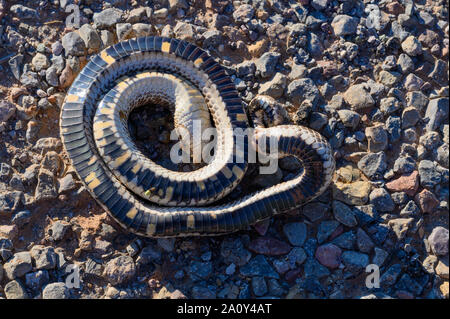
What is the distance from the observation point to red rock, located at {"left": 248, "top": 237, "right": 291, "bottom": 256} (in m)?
6.03

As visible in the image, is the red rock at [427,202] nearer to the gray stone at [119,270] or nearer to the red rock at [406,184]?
the red rock at [406,184]

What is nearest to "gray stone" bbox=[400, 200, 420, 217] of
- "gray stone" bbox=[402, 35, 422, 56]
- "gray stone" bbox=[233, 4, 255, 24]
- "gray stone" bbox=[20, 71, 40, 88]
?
"gray stone" bbox=[402, 35, 422, 56]

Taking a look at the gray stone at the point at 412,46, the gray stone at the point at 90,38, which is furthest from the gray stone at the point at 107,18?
the gray stone at the point at 412,46

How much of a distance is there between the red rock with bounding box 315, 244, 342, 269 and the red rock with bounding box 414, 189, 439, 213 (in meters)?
1.31

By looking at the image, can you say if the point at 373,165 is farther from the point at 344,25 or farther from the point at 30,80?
the point at 30,80

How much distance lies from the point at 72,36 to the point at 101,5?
72cm

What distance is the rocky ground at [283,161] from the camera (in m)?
5.88

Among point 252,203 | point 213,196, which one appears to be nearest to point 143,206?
point 213,196

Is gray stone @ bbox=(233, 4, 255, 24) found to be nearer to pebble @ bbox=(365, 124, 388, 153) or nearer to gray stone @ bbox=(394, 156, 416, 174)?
pebble @ bbox=(365, 124, 388, 153)

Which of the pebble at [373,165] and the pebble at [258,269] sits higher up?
the pebble at [373,165]

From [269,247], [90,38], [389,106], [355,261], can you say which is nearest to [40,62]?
[90,38]

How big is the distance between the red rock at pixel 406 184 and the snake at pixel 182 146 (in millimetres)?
1027

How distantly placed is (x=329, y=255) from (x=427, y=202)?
5.10 ft

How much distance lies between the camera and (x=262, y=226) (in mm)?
6168
